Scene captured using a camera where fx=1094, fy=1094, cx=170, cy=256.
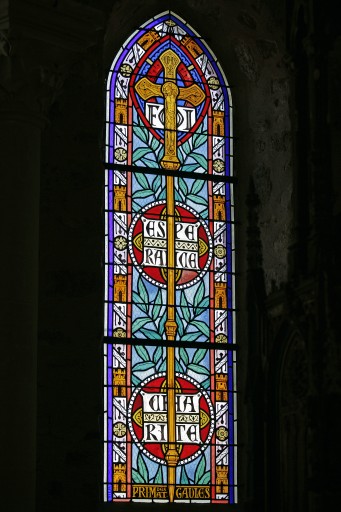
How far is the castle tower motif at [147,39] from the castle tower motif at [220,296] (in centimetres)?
275

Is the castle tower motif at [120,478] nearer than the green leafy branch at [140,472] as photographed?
Yes

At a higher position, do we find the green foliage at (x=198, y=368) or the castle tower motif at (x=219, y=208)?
the castle tower motif at (x=219, y=208)

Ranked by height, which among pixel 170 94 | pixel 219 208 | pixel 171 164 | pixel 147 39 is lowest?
pixel 219 208

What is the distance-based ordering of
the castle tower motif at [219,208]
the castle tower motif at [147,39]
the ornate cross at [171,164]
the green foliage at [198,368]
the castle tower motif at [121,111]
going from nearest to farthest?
the ornate cross at [171,164] → the green foliage at [198,368] → the castle tower motif at [121,111] → the castle tower motif at [219,208] → the castle tower motif at [147,39]

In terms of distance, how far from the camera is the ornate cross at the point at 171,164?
35.5 ft

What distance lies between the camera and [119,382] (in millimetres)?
10742

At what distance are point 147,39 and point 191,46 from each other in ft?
1.77

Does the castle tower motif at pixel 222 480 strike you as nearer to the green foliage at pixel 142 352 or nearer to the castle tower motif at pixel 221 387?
the castle tower motif at pixel 221 387

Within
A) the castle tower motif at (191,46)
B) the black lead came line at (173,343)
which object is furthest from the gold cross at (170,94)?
the black lead came line at (173,343)
